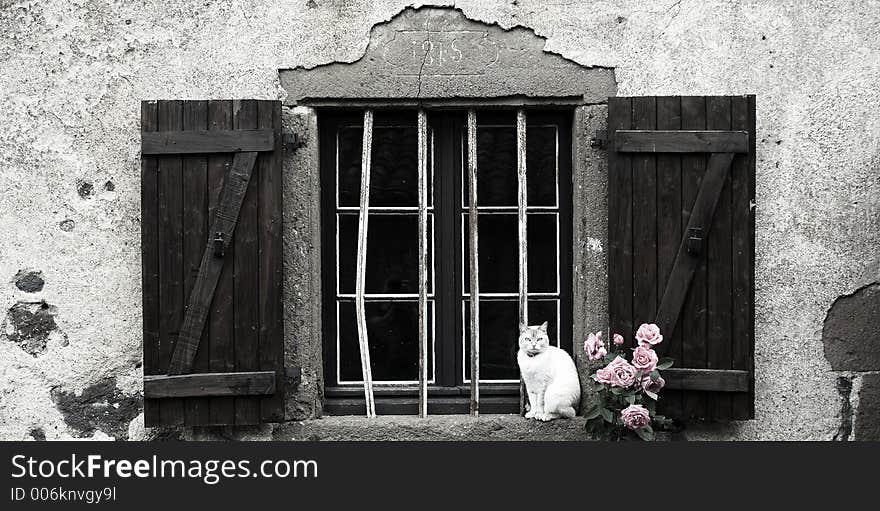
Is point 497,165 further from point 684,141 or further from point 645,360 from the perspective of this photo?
point 645,360

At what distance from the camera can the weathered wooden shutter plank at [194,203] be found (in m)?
3.58

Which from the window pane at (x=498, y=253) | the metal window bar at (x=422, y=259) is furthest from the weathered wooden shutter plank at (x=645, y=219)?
the metal window bar at (x=422, y=259)

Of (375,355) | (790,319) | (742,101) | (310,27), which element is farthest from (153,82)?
(790,319)

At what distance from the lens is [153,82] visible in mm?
3779

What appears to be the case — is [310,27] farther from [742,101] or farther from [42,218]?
[742,101]

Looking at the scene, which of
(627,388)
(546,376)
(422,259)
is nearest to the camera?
(627,388)

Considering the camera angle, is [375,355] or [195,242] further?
[375,355]

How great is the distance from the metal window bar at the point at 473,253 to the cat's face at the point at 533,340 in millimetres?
294

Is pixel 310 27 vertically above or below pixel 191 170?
above

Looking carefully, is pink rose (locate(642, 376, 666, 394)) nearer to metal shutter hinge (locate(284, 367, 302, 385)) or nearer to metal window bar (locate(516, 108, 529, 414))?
metal window bar (locate(516, 108, 529, 414))

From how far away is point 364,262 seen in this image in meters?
3.87

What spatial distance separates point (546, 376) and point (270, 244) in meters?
1.30

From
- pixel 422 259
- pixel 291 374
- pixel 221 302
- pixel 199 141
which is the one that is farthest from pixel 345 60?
pixel 291 374

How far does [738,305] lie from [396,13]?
192 centimetres
